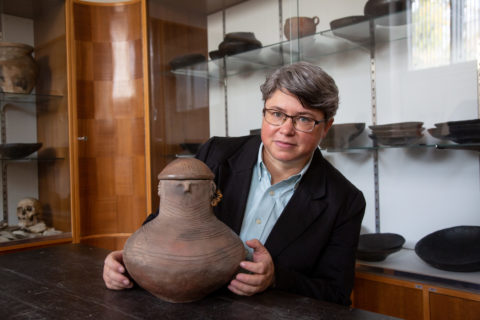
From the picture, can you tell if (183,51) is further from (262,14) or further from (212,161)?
(212,161)

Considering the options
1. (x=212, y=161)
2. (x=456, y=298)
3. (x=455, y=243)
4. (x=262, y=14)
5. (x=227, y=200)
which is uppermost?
(x=262, y=14)

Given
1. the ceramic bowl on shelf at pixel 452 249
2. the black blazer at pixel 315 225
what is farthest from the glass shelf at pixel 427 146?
the black blazer at pixel 315 225

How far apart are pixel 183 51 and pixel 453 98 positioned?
2.16 metres

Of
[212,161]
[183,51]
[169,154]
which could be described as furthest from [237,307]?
Result: [183,51]

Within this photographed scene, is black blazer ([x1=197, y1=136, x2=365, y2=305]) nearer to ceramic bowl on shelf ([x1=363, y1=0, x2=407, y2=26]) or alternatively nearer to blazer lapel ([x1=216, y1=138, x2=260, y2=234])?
blazer lapel ([x1=216, y1=138, x2=260, y2=234])

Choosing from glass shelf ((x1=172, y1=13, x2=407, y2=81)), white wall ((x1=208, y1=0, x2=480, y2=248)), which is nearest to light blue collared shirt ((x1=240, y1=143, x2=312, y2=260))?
white wall ((x1=208, y1=0, x2=480, y2=248))

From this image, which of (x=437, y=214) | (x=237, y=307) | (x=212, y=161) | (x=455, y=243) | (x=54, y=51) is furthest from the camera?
(x=54, y=51)

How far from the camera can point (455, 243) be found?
213 centimetres

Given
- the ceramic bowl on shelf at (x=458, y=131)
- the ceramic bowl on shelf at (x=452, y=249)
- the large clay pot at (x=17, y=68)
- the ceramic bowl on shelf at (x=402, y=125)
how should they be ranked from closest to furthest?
the ceramic bowl on shelf at (x=452, y=249) → the ceramic bowl on shelf at (x=458, y=131) → the ceramic bowl on shelf at (x=402, y=125) → the large clay pot at (x=17, y=68)

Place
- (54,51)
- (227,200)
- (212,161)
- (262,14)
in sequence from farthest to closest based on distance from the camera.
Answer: (54,51)
(262,14)
(212,161)
(227,200)

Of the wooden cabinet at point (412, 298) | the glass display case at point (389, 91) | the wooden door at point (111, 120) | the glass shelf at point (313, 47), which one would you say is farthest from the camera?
the wooden door at point (111, 120)

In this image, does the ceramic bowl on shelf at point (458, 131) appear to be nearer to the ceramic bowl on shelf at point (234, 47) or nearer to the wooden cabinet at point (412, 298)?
the wooden cabinet at point (412, 298)

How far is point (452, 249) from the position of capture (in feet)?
6.85

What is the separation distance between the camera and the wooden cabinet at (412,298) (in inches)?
72.1
